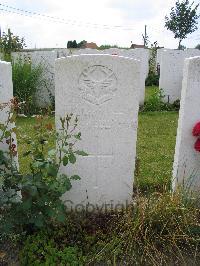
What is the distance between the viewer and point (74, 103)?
10.3 ft

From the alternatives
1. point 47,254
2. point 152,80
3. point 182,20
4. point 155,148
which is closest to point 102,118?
point 47,254

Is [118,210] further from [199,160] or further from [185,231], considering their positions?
[199,160]

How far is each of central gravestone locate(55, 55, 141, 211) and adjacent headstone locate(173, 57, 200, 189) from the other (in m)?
0.50

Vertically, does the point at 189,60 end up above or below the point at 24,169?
above

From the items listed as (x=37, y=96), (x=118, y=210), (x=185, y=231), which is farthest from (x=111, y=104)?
(x=37, y=96)

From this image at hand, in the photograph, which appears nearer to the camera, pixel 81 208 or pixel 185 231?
pixel 185 231

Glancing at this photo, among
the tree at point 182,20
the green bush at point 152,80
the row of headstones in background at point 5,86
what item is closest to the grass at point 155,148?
the row of headstones in background at point 5,86

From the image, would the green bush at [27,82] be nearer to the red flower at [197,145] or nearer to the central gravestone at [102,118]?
the central gravestone at [102,118]

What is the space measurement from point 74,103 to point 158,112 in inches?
224

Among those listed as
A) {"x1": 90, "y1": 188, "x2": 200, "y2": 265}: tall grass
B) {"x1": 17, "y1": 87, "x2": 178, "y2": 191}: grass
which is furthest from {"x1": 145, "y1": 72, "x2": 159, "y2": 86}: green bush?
{"x1": 90, "y1": 188, "x2": 200, "y2": 265}: tall grass

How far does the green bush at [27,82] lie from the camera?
7.77 metres

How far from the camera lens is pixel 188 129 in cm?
339

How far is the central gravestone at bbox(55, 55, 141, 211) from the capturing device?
10.1 feet

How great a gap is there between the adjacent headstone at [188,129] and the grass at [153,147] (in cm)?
27
